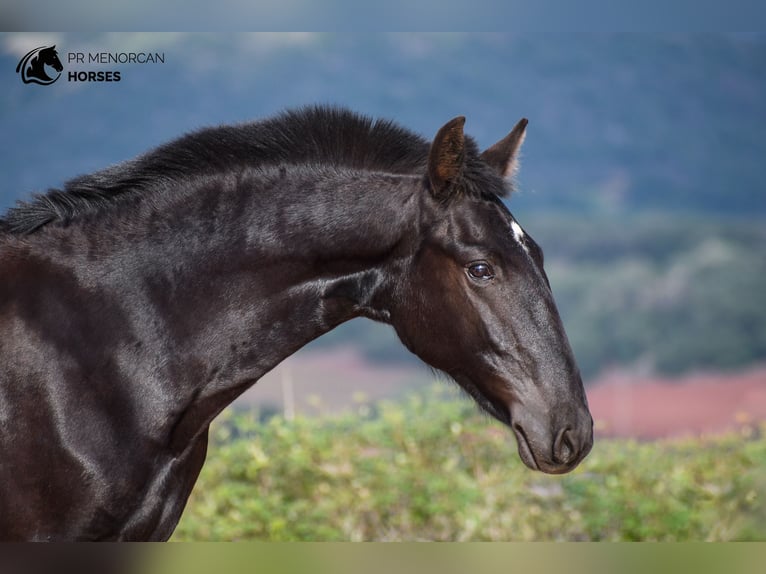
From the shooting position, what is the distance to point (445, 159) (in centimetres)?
254

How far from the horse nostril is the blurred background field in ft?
9.45

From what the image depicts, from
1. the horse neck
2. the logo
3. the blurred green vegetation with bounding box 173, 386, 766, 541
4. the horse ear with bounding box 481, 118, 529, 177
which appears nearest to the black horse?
the horse neck

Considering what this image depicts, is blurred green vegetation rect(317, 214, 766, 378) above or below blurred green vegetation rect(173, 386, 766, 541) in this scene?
above

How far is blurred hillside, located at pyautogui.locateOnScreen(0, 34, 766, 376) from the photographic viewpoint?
226 inches

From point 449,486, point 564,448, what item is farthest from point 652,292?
point 564,448

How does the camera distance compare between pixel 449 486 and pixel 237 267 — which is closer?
pixel 237 267

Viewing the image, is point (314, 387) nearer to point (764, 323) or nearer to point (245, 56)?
point (245, 56)

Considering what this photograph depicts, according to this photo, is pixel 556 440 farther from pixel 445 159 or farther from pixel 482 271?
pixel 445 159

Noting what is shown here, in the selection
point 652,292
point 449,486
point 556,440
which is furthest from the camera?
point 652,292

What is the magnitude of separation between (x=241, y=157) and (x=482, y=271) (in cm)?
A: 80

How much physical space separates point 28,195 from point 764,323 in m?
4.64

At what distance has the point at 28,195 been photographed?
270 centimetres

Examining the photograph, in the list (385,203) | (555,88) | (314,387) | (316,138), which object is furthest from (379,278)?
(555,88)

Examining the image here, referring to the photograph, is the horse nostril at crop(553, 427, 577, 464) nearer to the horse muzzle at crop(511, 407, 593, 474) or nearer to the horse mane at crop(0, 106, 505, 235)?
the horse muzzle at crop(511, 407, 593, 474)
